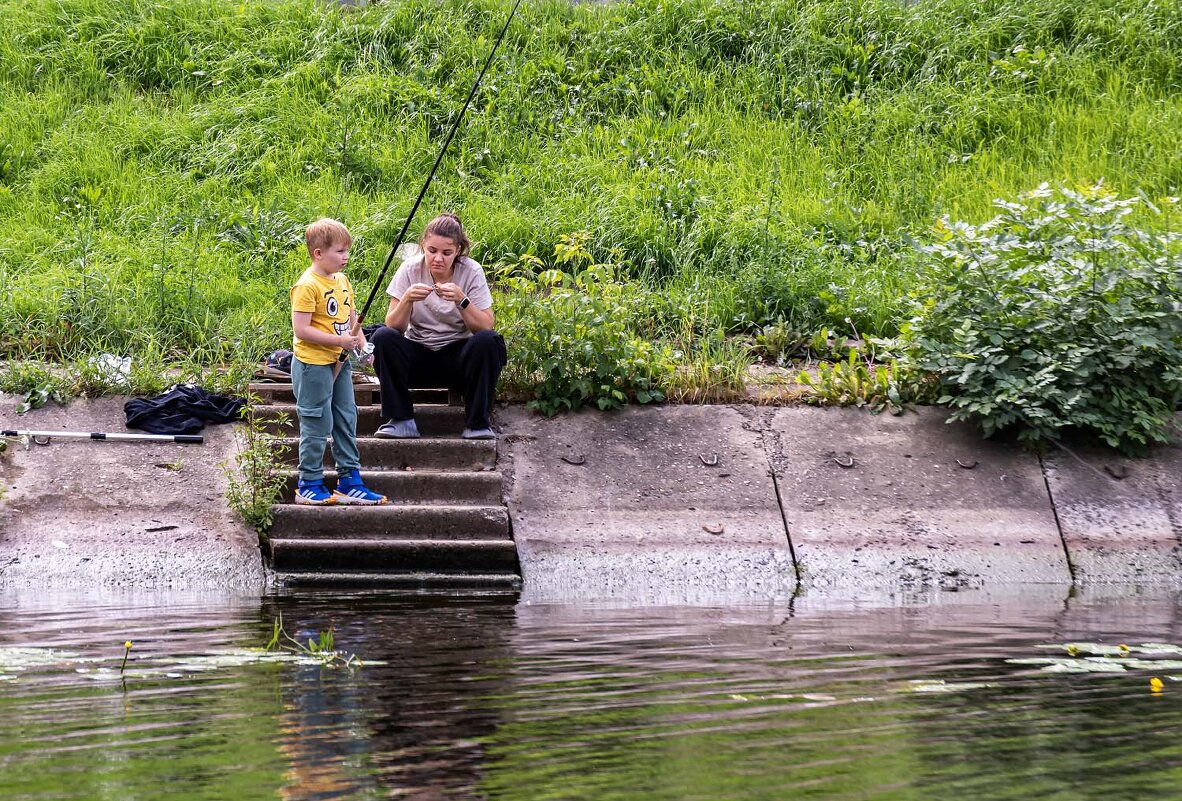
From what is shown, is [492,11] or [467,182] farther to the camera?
[492,11]

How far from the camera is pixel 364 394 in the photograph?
26.8ft

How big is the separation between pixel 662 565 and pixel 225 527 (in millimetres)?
2314

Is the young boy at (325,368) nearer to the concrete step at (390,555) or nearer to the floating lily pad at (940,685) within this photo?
the concrete step at (390,555)

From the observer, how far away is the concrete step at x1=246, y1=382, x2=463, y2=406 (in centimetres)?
805

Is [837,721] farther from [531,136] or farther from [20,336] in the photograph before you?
[531,136]

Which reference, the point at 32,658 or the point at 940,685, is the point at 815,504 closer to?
the point at 940,685

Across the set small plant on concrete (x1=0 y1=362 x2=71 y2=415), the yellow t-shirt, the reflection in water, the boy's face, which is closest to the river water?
the reflection in water

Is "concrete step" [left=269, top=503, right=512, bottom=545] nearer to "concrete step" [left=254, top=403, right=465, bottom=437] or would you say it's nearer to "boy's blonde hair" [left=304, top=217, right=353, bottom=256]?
"concrete step" [left=254, top=403, right=465, bottom=437]

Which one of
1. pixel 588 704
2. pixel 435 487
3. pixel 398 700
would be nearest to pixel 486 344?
pixel 435 487

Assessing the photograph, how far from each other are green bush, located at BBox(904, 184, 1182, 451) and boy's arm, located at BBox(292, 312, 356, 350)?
347 cm

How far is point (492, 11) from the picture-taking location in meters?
13.6

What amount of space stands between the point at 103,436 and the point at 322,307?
1714 millimetres

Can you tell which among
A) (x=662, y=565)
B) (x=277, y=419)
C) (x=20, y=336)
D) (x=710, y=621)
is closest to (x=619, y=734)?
(x=710, y=621)

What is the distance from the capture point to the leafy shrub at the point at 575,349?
7.99 metres
